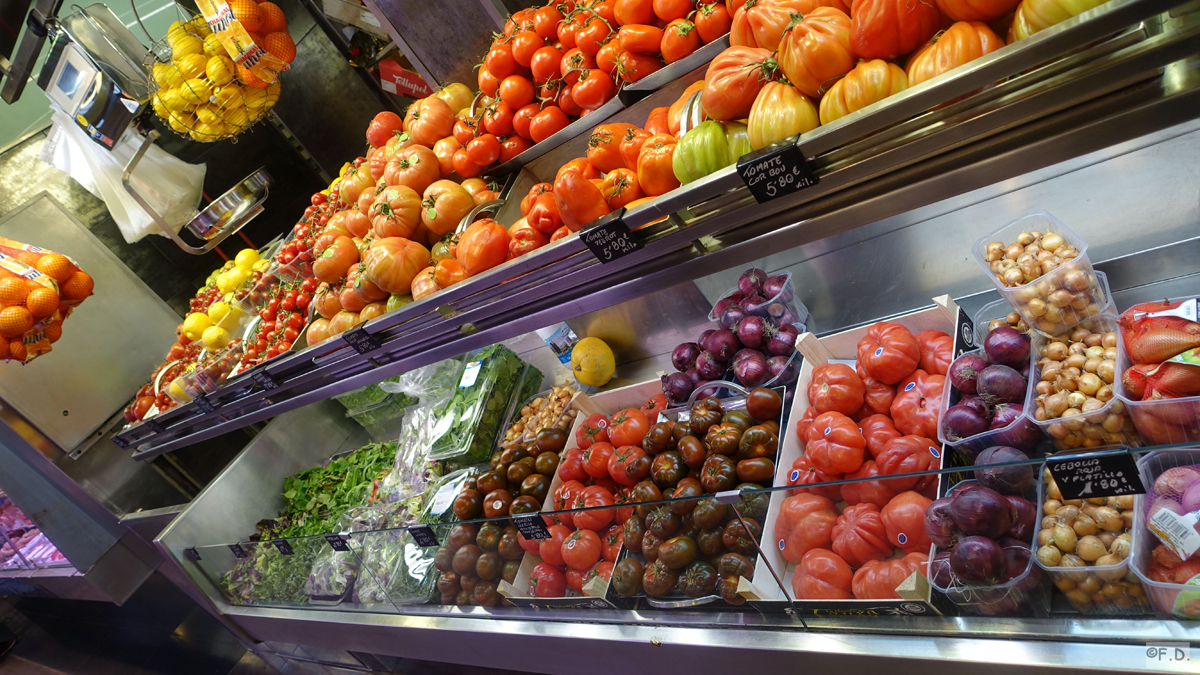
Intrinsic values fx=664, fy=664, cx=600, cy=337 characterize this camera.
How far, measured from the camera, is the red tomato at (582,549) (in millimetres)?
2076

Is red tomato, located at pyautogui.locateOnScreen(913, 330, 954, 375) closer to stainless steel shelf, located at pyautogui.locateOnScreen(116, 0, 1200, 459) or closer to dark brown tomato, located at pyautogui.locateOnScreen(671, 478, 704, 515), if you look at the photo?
stainless steel shelf, located at pyautogui.locateOnScreen(116, 0, 1200, 459)

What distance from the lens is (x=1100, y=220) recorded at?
1.68m

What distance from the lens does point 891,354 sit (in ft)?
5.88

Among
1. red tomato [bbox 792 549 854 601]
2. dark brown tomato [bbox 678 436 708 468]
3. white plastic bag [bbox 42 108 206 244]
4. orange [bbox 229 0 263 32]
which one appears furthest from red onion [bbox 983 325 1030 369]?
white plastic bag [bbox 42 108 206 244]

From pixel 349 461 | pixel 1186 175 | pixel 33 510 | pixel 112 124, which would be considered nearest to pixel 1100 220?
pixel 1186 175

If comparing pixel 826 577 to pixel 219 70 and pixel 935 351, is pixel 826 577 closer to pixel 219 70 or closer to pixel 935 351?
pixel 935 351

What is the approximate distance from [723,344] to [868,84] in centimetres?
104

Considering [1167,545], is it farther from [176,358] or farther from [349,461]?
[176,358]

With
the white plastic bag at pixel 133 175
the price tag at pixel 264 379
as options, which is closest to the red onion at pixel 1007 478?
the price tag at pixel 264 379

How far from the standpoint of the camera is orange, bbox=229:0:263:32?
3.72 metres

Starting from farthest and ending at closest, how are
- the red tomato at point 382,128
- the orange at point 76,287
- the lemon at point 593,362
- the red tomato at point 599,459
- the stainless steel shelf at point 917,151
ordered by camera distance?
1. the orange at point 76,287
2. the red tomato at point 382,128
3. the lemon at point 593,362
4. the red tomato at point 599,459
5. the stainless steel shelf at point 917,151

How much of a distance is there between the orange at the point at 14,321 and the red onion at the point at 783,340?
14.3 ft

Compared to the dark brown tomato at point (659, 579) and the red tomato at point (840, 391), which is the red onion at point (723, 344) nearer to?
the red tomato at point (840, 391)

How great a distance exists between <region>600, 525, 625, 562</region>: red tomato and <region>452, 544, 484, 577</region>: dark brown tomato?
0.46m
